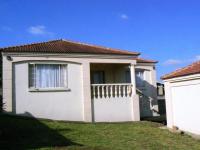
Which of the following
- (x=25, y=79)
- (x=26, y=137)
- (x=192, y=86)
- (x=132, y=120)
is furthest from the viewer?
(x=132, y=120)

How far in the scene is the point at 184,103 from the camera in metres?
16.5

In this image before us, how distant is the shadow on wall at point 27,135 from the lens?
11942 mm

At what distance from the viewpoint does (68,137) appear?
14.2 m

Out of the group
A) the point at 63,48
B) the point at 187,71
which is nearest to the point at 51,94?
the point at 63,48

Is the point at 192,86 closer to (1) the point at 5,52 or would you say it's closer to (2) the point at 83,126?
(2) the point at 83,126

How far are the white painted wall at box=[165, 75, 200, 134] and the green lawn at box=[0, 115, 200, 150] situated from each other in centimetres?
78

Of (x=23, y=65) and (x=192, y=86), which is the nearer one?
(x=192, y=86)

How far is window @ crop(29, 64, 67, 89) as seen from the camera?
19500mm

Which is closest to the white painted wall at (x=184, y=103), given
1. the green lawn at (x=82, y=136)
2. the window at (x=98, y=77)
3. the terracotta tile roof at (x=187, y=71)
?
the terracotta tile roof at (x=187, y=71)

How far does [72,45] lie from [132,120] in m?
6.41

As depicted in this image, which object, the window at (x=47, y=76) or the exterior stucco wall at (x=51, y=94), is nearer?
the exterior stucco wall at (x=51, y=94)

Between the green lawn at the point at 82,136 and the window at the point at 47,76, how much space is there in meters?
2.54

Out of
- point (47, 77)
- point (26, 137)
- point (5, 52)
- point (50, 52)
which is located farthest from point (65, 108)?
point (26, 137)

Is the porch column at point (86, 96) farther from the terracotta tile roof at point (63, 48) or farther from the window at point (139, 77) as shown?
the window at point (139, 77)
